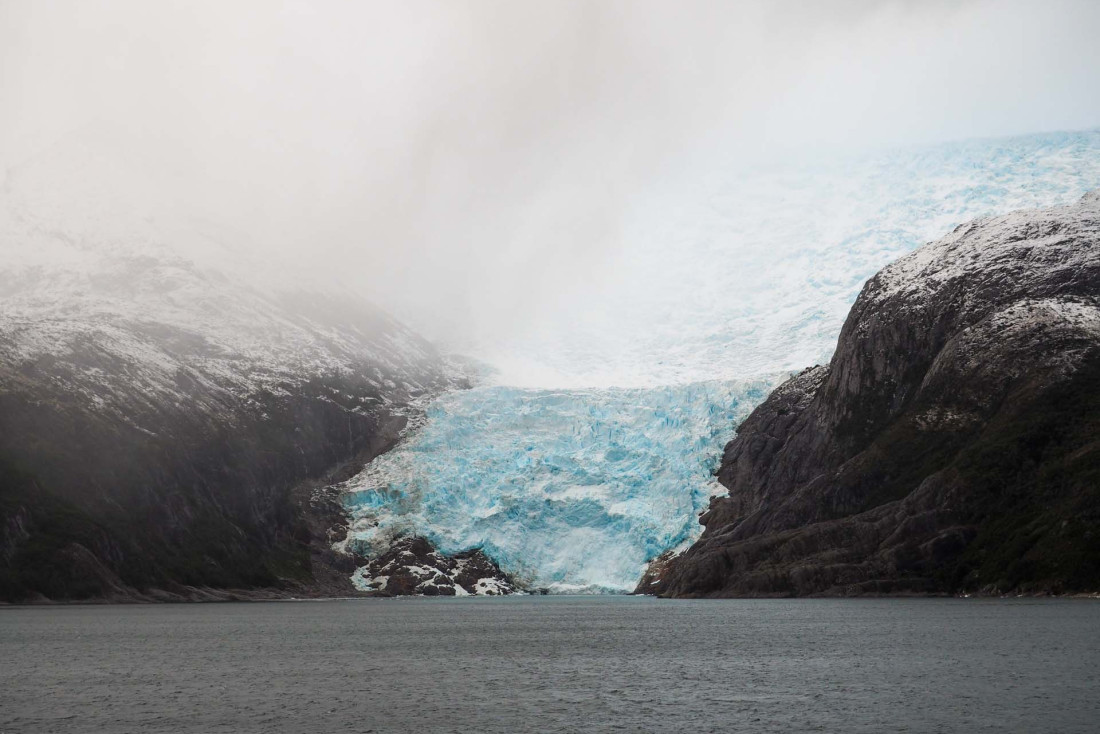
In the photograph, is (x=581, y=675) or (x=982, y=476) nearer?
(x=581, y=675)

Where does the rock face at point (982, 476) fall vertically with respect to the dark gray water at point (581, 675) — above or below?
above

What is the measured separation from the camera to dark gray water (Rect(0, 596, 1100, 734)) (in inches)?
2152

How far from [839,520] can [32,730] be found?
474ft

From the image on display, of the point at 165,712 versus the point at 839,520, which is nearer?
the point at 165,712

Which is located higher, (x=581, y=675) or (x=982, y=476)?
(x=982, y=476)

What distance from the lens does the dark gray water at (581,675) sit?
54656 millimetres

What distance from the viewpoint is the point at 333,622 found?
140m

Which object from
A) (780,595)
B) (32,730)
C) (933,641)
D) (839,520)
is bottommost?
(32,730)

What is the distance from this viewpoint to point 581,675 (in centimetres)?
7488

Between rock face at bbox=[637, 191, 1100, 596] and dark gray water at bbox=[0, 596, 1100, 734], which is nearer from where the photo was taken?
dark gray water at bbox=[0, 596, 1100, 734]

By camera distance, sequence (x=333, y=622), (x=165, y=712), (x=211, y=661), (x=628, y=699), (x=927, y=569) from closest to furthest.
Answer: (x=165, y=712) → (x=628, y=699) → (x=211, y=661) → (x=333, y=622) → (x=927, y=569)

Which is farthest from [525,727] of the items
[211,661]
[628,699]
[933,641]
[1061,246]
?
[1061,246]

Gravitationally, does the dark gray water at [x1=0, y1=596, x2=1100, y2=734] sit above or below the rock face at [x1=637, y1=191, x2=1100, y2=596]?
below

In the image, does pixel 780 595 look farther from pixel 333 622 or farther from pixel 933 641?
pixel 933 641
